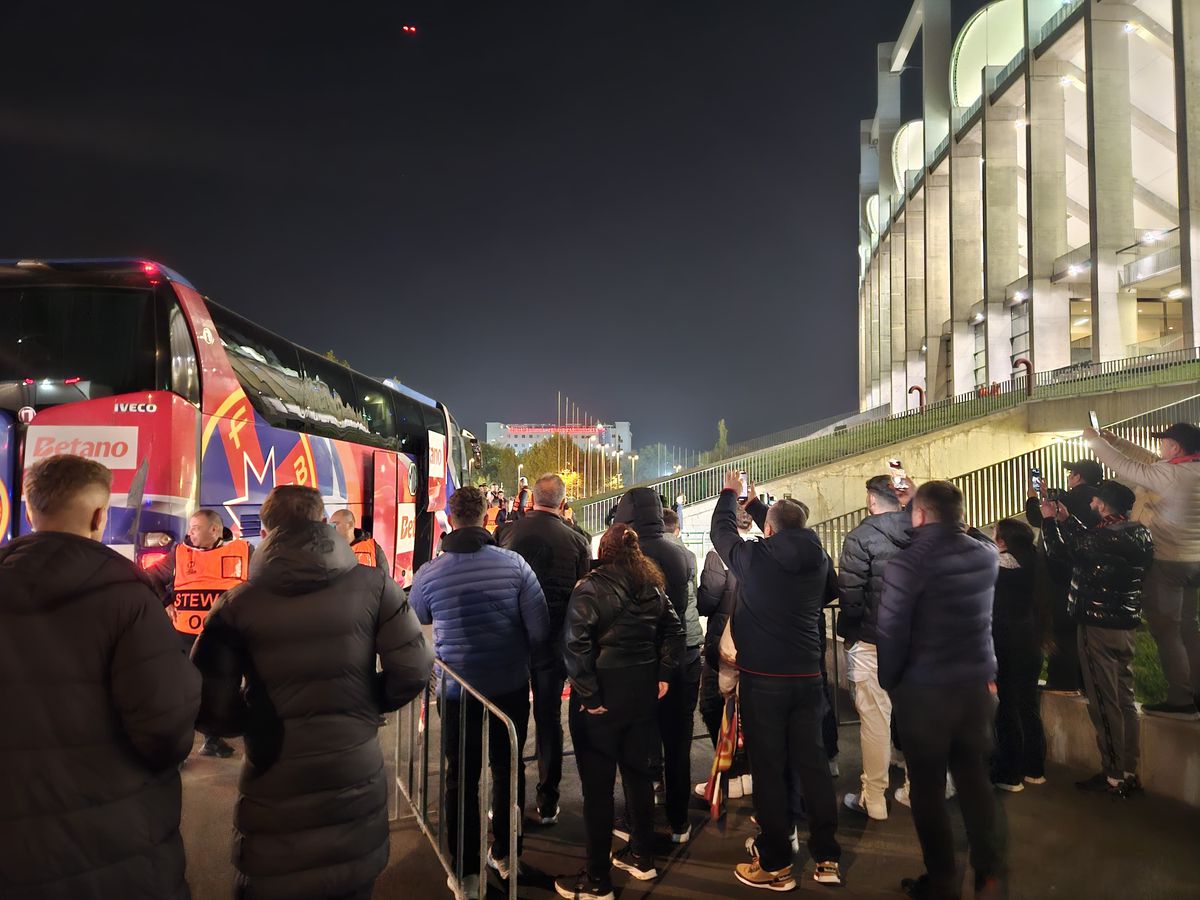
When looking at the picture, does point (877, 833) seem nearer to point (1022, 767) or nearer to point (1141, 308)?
point (1022, 767)

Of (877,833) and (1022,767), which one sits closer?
(877,833)

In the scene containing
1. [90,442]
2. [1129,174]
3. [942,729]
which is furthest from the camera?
[1129,174]

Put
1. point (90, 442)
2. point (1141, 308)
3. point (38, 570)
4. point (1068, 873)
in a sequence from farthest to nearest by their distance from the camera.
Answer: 1. point (1141, 308)
2. point (90, 442)
3. point (1068, 873)
4. point (38, 570)

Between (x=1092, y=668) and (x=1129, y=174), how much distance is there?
3064 centimetres

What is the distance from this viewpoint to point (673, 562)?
4883mm

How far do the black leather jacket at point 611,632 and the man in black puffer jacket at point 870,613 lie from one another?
1.44 m

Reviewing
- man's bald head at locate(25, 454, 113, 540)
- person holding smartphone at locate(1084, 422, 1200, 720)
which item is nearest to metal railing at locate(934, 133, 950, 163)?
person holding smartphone at locate(1084, 422, 1200, 720)

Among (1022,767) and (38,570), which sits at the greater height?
(38,570)

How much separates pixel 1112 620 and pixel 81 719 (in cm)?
566

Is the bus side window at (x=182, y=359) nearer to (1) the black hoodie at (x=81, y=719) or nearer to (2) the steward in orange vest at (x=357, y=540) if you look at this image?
(2) the steward in orange vest at (x=357, y=540)

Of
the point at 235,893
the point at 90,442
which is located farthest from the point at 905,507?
the point at 90,442

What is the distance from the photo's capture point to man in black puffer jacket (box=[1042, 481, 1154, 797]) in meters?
4.94

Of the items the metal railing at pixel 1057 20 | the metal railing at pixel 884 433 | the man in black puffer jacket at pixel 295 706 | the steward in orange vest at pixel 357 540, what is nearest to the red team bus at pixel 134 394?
the steward in orange vest at pixel 357 540

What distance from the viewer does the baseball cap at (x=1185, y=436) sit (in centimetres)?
527
